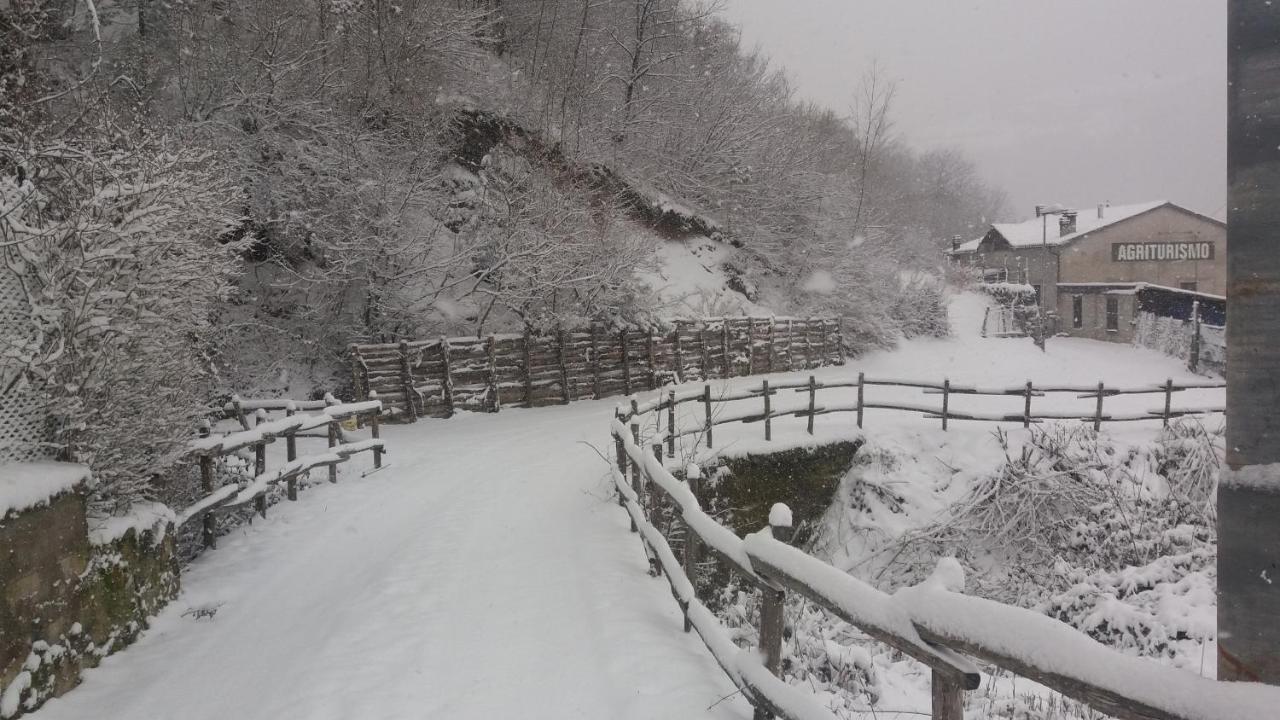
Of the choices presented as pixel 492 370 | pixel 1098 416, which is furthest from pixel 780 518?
pixel 492 370

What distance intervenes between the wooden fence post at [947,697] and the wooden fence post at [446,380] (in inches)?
588

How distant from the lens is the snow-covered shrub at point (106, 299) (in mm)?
4969

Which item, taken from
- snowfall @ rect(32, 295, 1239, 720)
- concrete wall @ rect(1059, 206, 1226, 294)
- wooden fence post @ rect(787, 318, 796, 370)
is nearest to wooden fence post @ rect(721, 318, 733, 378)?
wooden fence post @ rect(787, 318, 796, 370)

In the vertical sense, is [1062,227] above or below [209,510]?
above

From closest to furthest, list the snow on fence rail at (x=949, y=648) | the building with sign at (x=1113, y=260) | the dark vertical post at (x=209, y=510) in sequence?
the snow on fence rail at (x=949, y=648) → the dark vertical post at (x=209, y=510) → the building with sign at (x=1113, y=260)

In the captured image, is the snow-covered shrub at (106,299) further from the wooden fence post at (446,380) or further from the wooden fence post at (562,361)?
the wooden fence post at (562,361)

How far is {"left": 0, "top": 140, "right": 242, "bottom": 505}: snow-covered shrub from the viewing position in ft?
16.3

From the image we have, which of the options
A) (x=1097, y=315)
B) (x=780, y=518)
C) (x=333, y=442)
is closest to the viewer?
(x=780, y=518)

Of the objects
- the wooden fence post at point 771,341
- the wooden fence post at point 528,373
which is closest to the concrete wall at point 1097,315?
the wooden fence post at point 771,341

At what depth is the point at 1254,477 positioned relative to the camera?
1422 millimetres

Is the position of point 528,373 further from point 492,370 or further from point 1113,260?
point 1113,260

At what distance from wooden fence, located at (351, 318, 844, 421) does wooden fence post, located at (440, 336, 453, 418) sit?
0.08 feet

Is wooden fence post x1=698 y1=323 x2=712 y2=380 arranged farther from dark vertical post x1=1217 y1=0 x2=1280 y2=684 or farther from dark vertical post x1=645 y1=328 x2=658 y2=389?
dark vertical post x1=1217 y1=0 x2=1280 y2=684

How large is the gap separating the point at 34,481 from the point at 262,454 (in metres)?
3.95
